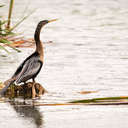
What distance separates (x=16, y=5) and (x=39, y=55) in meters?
19.3

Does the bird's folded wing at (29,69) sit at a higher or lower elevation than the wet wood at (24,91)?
higher

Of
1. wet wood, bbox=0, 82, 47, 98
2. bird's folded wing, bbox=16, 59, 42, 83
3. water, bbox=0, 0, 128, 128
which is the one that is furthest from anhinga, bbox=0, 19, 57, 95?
water, bbox=0, 0, 128, 128

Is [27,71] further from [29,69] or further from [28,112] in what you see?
[28,112]

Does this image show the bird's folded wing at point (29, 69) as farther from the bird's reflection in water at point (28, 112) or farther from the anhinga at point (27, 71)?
the bird's reflection in water at point (28, 112)

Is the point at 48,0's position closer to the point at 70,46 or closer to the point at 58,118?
the point at 70,46

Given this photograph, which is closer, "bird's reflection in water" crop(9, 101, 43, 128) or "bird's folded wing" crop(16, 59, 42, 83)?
"bird's reflection in water" crop(9, 101, 43, 128)

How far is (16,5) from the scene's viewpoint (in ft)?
100

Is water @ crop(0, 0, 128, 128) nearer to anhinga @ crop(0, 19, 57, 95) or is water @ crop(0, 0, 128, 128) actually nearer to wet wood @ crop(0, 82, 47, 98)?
wet wood @ crop(0, 82, 47, 98)

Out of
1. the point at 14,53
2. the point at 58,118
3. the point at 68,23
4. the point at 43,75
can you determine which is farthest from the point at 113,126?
the point at 68,23

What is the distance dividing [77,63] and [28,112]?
5.69 meters

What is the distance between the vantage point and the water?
9.09 m

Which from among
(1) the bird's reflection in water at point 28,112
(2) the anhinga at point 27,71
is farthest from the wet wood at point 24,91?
(1) the bird's reflection in water at point 28,112

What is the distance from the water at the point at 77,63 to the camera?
9086 millimetres

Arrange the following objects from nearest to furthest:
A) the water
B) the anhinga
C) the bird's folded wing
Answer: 1. the water
2. the anhinga
3. the bird's folded wing
